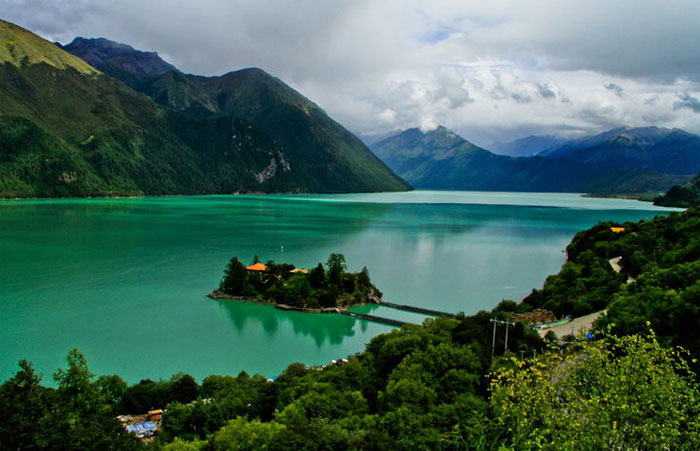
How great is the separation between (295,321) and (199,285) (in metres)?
13.5

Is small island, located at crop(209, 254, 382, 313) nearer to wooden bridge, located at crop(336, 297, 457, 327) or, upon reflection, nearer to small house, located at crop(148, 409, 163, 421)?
wooden bridge, located at crop(336, 297, 457, 327)

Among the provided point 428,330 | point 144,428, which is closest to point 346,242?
point 428,330

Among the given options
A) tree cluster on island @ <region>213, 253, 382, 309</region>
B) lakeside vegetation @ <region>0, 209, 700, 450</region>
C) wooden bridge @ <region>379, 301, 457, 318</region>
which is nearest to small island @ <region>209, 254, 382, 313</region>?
tree cluster on island @ <region>213, 253, 382, 309</region>

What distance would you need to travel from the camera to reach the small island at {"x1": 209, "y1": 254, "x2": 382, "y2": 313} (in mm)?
40156

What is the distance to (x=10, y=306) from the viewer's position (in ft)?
119

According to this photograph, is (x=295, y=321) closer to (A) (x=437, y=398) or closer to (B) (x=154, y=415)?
(B) (x=154, y=415)

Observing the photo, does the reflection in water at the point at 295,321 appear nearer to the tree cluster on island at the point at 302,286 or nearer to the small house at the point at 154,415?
the tree cluster on island at the point at 302,286

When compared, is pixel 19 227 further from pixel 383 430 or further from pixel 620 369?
pixel 620 369

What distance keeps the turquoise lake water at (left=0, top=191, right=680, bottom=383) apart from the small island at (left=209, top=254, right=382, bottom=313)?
140cm

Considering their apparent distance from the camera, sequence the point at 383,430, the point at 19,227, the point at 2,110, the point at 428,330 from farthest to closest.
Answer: the point at 2,110 < the point at 19,227 < the point at 428,330 < the point at 383,430

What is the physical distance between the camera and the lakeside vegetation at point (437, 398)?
9.77m

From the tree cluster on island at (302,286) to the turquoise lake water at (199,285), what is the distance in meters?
1.67

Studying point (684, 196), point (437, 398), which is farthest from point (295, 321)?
point (684, 196)

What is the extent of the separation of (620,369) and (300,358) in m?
21.5
